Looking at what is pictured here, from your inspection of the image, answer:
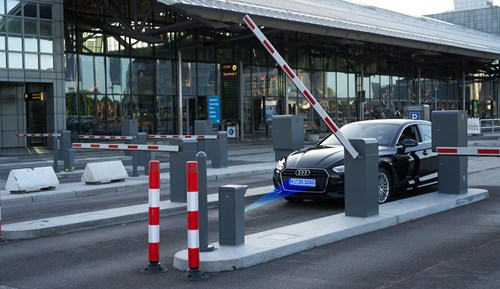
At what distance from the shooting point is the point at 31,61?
29344 mm

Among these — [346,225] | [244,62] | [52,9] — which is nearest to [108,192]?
[346,225]

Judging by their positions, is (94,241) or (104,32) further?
(104,32)

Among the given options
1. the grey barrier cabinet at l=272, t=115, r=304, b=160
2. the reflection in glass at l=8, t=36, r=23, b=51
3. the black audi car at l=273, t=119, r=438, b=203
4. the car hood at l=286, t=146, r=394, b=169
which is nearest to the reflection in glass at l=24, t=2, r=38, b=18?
the reflection in glass at l=8, t=36, r=23, b=51

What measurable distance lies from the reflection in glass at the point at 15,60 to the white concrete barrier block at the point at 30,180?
1696cm

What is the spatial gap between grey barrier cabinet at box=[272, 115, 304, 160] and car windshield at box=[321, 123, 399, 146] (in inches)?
94.4

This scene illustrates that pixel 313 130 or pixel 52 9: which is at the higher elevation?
pixel 52 9

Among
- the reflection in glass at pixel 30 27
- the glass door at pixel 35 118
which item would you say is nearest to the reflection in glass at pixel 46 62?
the reflection in glass at pixel 30 27

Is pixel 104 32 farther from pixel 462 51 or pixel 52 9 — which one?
pixel 462 51

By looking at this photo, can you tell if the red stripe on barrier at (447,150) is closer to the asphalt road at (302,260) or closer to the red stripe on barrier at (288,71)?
the asphalt road at (302,260)

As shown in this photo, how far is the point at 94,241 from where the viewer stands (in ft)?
28.0

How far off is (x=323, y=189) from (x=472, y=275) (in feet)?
14.2

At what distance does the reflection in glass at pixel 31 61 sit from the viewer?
2914 centimetres

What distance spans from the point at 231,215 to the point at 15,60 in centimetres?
2420

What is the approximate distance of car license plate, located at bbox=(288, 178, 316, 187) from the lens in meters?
10.6
